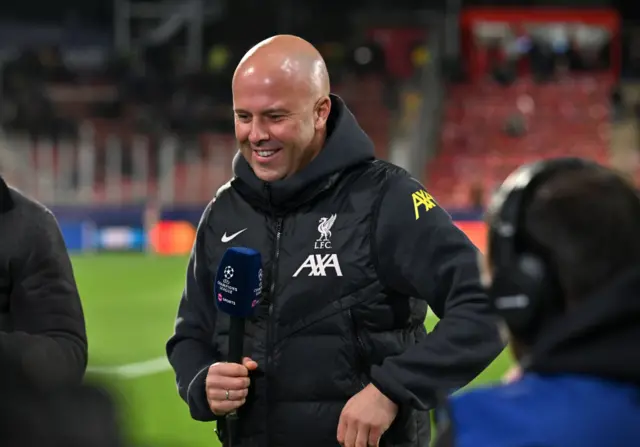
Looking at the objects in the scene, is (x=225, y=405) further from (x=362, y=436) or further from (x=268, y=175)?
(x=268, y=175)

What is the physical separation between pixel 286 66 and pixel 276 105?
120 mm

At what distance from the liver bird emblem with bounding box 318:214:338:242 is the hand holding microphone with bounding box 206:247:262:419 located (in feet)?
0.94

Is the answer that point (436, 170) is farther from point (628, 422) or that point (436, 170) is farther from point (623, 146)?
point (628, 422)

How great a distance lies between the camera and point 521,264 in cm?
185

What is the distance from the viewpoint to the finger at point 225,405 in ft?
10.6

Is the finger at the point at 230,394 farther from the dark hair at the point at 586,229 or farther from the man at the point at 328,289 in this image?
the dark hair at the point at 586,229

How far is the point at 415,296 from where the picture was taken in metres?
3.32

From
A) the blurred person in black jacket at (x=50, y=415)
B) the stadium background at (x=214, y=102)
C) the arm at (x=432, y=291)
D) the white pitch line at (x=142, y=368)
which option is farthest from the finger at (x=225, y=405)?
the stadium background at (x=214, y=102)

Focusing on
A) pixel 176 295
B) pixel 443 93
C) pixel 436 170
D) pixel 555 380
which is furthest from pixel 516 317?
pixel 443 93

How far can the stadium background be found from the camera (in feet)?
64.6

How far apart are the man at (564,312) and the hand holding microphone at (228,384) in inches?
54.9

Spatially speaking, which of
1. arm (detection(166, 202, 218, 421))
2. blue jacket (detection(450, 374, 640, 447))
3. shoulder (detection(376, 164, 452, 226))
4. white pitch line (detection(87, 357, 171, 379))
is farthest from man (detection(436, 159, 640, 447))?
white pitch line (detection(87, 357, 171, 379))

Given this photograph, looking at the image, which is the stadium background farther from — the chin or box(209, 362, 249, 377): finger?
box(209, 362, 249, 377): finger

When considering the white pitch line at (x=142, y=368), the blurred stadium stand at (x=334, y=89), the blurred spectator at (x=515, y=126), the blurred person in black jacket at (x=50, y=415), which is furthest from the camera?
the blurred spectator at (x=515, y=126)
